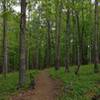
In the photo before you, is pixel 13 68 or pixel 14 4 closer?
pixel 14 4

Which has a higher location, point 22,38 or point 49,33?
point 49,33

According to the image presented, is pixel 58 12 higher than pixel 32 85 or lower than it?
higher

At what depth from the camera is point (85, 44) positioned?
169ft

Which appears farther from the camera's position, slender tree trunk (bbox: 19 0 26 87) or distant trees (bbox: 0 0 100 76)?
distant trees (bbox: 0 0 100 76)

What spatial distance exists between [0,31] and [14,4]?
72.2ft

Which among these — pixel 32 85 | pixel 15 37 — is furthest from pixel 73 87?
pixel 15 37

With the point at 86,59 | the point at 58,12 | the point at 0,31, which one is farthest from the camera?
the point at 86,59

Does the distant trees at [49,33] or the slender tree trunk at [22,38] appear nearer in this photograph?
the slender tree trunk at [22,38]

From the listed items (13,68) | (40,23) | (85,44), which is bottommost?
(13,68)

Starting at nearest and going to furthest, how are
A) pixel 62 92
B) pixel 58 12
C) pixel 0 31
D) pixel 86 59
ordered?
1. pixel 62 92
2. pixel 58 12
3. pixel 0 31
4. pixel 86 59

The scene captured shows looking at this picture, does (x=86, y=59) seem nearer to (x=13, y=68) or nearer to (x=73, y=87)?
(x=13, y=68)

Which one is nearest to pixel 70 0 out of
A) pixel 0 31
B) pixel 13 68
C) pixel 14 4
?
pixel 14 4

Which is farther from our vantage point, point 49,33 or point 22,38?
point 49,33

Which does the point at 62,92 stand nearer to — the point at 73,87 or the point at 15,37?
the point at 73,87
